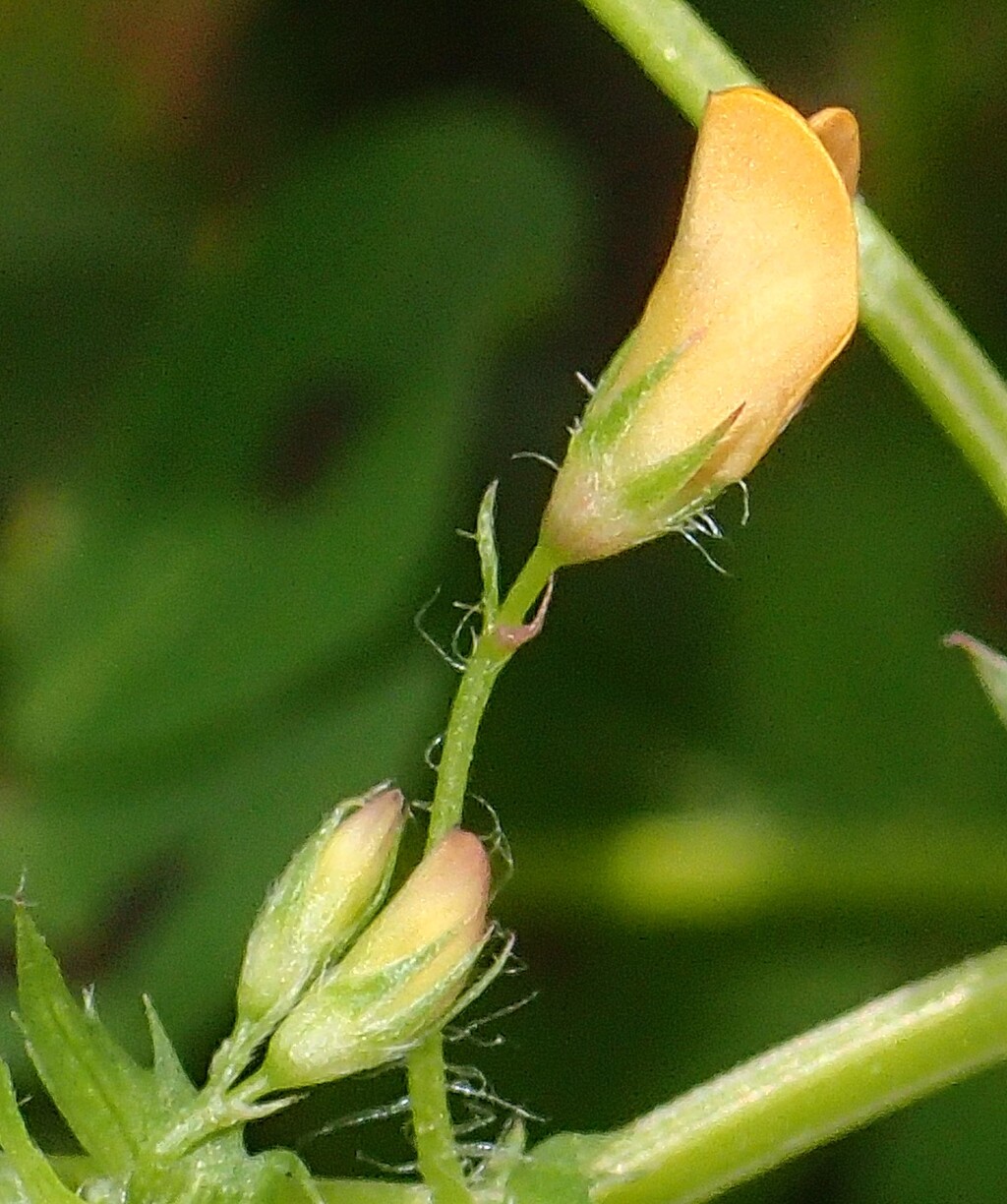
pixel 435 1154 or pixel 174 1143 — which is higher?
pixel 174 1143

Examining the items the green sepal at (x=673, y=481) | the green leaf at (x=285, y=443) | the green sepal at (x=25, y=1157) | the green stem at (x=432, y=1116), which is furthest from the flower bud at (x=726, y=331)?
the green leaf at (x=285, y=443)

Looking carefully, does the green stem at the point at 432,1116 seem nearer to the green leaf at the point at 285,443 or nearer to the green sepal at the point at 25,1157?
the green sepal at the point at 25,1157

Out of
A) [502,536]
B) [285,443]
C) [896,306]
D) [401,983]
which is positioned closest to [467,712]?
[401,983]

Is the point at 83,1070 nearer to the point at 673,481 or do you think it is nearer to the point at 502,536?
the point at 673,481

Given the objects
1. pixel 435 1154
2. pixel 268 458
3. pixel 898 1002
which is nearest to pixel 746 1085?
pixel 898 1002

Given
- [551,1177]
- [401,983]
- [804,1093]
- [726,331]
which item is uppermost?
[726,331]

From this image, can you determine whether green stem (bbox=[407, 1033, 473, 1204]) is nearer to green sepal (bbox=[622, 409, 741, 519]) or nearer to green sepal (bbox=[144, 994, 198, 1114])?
green sepal (bbox=[144, 994, 198, 1114])

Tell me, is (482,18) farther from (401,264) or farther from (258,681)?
(258,681)

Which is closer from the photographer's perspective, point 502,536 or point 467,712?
point 467,712
